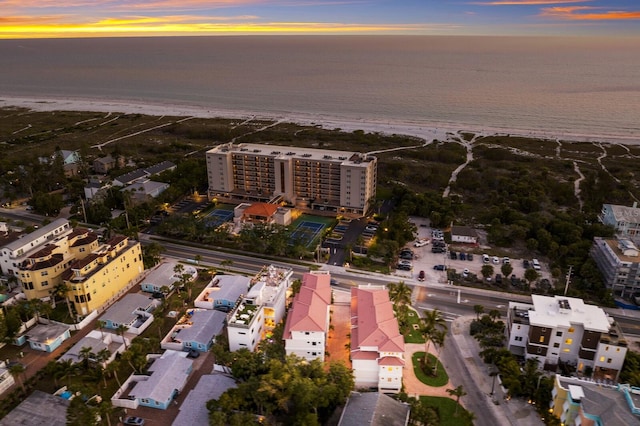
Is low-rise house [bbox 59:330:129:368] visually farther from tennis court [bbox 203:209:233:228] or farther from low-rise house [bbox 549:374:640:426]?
low-rise house [bbox 549:374:640:426]

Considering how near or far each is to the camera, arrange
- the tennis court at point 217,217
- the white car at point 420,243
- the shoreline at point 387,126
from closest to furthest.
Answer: the white car at point 420,243 < the tennis court at point 217,217 < the shoreline at point 387,126

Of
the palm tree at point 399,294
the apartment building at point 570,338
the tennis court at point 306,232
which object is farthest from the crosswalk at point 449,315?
the tennis court at point 306,232

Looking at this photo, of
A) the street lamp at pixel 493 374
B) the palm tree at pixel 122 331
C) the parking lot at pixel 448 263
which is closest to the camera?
the street lamp at pixel 493 374

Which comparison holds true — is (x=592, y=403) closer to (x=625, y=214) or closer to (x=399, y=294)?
(x=399, y=294)

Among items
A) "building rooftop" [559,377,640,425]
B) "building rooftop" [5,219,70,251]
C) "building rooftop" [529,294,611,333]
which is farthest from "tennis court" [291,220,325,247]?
"building rooftop" [559,377,640,425]

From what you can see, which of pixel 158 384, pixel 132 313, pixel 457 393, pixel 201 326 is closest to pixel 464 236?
pixel 457 393

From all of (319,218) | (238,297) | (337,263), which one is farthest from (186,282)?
(319,218)

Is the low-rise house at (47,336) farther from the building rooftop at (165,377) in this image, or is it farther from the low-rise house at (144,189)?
the low-rise house at (144,189)
